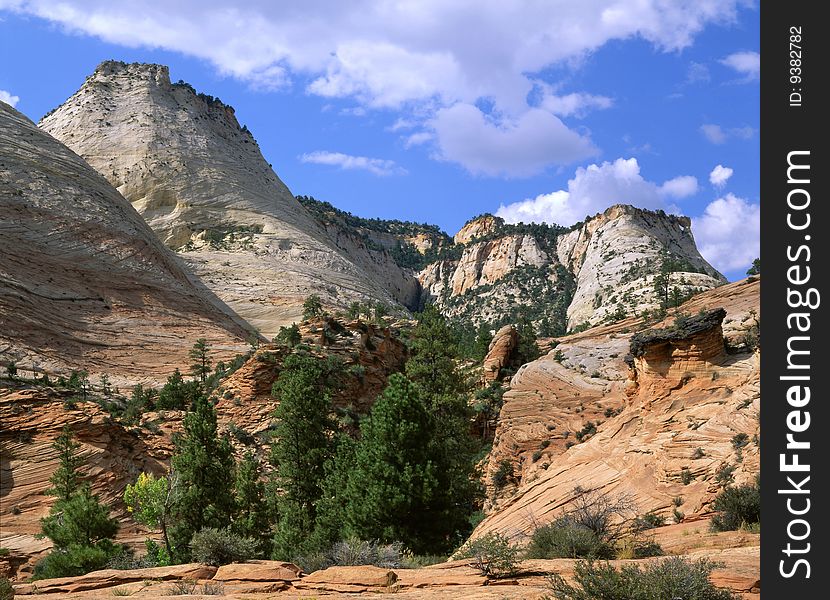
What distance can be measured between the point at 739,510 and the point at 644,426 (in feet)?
21.4

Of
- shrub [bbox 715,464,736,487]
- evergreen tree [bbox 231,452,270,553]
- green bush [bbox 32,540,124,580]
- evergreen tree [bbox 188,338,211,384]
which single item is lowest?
green bush [bbox 32,540,124,580]

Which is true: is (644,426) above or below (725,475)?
above

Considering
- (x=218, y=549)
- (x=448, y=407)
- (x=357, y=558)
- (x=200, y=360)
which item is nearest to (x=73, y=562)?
(x=218, y=549)

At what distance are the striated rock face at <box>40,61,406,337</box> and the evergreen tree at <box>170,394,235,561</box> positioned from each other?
125 feet

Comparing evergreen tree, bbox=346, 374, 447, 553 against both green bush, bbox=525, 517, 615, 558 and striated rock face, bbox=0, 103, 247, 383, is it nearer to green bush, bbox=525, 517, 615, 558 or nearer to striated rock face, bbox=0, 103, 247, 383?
green bush, bbox=525, 517, 615, 558

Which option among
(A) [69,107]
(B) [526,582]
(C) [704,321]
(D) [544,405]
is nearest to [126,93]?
(A) [69,107]

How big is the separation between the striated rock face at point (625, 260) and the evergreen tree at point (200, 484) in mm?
47922

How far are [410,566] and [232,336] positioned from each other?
137 ft

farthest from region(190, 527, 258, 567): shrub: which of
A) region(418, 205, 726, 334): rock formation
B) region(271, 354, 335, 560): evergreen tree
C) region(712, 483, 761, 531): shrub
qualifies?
region(418, 205, 726, 334): rock formation

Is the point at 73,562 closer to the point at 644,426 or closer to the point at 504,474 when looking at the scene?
the point at 504,474

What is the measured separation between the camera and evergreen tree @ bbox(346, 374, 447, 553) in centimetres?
1973

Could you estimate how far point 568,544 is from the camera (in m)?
12.8
